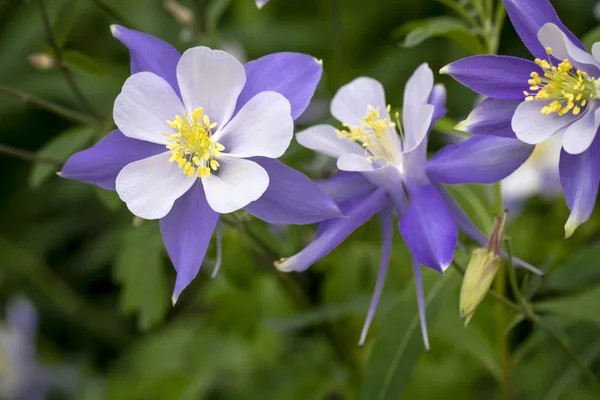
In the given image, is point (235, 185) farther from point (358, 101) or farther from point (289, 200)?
point (358, 101)

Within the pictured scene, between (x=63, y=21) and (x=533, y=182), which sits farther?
(x=533, y=182)

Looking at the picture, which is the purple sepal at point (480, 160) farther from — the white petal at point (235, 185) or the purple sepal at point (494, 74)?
the white petal at point (235, 185)

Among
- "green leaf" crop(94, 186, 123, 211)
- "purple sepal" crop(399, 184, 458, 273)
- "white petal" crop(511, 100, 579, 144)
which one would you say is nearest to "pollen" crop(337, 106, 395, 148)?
"purple sepal" crop(399, 184, 458, 273)

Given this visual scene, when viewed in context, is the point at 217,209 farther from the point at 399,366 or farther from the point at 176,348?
the point at 176,348

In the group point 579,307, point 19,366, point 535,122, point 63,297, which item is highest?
point 535,122

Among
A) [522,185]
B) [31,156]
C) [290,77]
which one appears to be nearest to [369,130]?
[290,77]

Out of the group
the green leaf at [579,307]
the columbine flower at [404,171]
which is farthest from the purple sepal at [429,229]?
the green leaf at [579,307]

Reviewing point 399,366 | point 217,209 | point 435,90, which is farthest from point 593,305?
point 217,209
